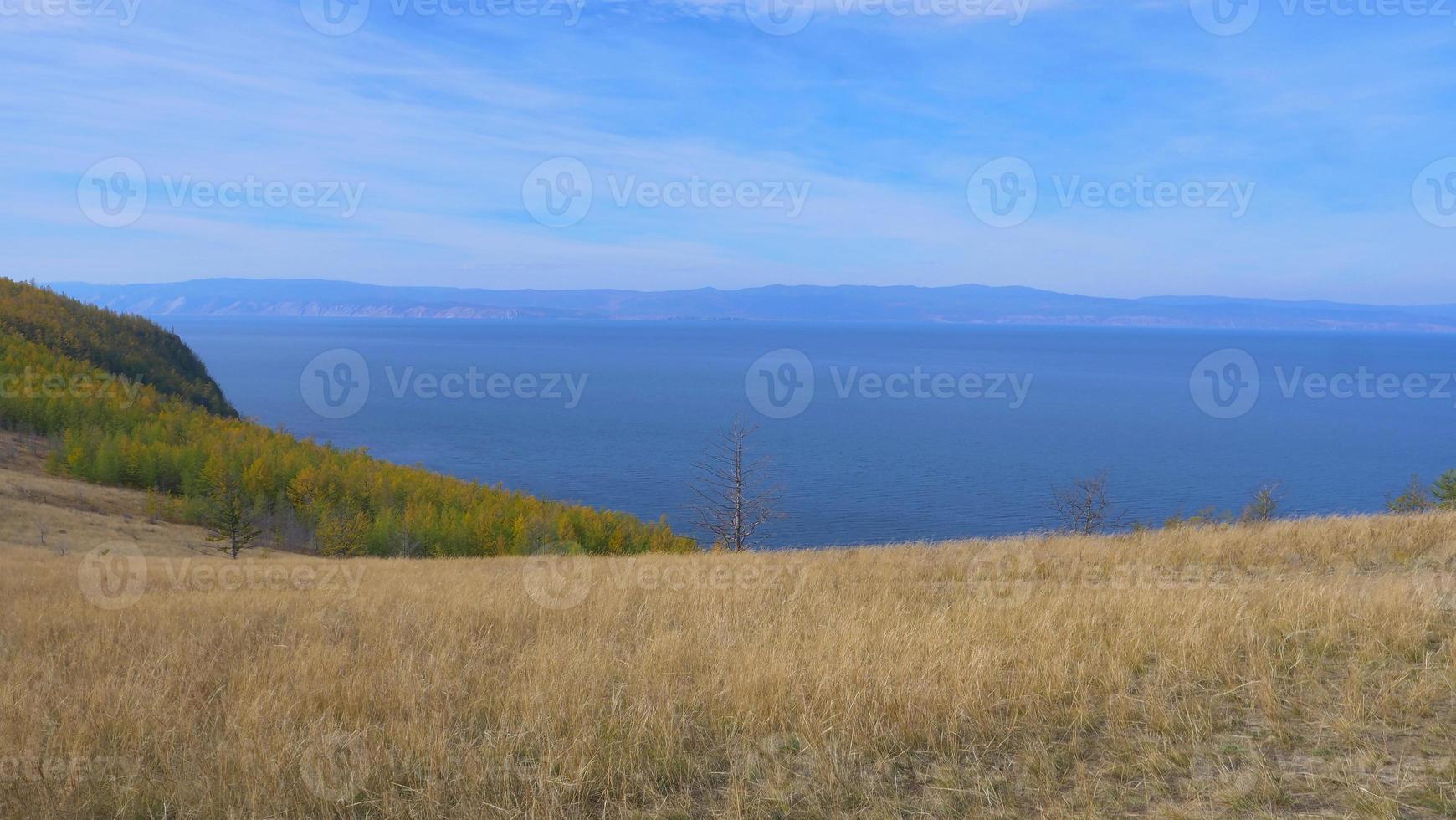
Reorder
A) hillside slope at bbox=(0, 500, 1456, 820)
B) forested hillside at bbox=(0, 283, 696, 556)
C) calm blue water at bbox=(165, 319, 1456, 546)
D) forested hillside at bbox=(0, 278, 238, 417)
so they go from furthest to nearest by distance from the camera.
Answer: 1. forested hillside at bbox=(0, 278, 238, 417)
2. calm blue water at bbox=(165, 319, 1456, 546)
3. forested hillside at bbox=(0, 283, 696, 556)
4. hillside slope at bbox=(0, 500, 1456, 820)

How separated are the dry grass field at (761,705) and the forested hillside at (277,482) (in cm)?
4358

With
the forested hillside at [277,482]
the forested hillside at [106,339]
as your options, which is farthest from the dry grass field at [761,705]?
the forested hillside at [106,339]

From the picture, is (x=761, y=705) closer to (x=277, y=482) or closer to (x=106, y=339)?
(x=277, y=482)

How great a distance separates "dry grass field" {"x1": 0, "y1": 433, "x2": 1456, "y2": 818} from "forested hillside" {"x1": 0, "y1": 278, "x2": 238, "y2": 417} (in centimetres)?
10645

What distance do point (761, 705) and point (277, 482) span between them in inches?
2881

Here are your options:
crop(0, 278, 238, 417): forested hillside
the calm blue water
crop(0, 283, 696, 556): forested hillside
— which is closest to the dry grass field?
the calm blue water

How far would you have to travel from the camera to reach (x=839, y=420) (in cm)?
11069

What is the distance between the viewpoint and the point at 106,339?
108 metres

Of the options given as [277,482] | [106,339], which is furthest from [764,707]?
[106,339]

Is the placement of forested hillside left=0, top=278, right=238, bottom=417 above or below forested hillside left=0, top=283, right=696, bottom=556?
above

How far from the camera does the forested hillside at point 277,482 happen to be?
187ft

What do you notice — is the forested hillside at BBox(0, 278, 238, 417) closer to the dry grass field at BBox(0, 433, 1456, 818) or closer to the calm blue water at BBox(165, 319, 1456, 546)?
the calm blue water at BBox(165, 319, 1456, 546)

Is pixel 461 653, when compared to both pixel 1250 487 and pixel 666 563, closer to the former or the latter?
pixel 666 563

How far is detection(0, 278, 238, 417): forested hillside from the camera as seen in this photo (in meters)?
97.0
